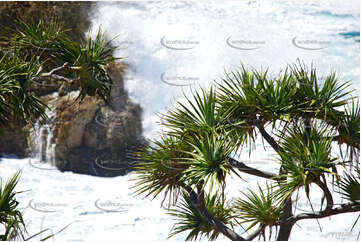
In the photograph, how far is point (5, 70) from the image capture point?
5613 mm

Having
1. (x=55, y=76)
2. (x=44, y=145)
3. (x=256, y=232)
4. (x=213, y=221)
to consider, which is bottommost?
(x=44, y=145)

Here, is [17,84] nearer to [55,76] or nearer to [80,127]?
[55,76]

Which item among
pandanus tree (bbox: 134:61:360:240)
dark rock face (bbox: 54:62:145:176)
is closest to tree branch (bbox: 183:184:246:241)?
pandanus tree (bbox: 134:61:360:240)

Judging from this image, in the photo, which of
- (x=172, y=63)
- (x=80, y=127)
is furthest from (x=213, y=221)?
(x=172, y=63)

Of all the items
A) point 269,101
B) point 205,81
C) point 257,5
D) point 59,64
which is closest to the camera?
point 269,101

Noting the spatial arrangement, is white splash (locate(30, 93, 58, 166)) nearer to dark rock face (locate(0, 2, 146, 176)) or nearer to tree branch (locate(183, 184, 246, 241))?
dark rock face (locate(0, 2, 146, 176))

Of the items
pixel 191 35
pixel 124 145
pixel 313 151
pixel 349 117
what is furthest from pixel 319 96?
pixel 191 35

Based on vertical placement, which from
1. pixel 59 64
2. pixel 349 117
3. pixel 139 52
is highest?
pixel 139 52

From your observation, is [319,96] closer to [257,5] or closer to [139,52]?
[139,52]

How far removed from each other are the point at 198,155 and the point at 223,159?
28cm

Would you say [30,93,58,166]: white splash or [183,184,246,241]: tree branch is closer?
[183,184,246,241]: tree branch

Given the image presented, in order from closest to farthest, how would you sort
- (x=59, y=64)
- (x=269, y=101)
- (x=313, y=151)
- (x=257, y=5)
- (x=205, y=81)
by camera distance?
(x=313, y=151) → (x=269, y=101) → (x=59, y=64) → (x=205, y=81) → (x=257, y=5)

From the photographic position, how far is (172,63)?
1991cm

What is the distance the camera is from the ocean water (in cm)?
1493
